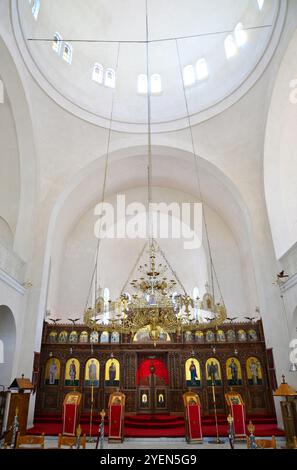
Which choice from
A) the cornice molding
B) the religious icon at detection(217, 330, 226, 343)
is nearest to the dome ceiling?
the cornice molding

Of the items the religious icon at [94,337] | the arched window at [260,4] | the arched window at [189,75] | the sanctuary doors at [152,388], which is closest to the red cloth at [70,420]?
the sanctuary doors at [152,388]

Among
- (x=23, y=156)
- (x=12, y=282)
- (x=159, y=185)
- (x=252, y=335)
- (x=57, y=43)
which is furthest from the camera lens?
(x=159, y=185)

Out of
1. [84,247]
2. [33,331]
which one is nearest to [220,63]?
[84,247]

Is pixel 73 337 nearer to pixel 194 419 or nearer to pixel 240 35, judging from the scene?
pixel 194 419

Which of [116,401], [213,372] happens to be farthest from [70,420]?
[213,372]

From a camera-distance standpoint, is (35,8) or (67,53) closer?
(35,8)

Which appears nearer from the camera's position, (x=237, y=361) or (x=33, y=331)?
(x=33, y=331)

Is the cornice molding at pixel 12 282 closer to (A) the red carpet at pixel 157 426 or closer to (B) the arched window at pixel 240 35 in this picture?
(A) the red carpet at pixel 157 426

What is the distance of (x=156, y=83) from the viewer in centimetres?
1286

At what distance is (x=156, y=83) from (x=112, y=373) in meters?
11.6

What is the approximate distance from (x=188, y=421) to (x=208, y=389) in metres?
3.40
